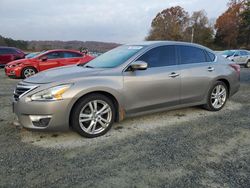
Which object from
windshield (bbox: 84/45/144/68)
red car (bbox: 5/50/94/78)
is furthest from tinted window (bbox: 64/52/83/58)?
windshield (bbox: 84/45/144/68)

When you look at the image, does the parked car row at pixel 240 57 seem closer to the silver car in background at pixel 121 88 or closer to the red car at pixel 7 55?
the silver car in background at pixel 121 88

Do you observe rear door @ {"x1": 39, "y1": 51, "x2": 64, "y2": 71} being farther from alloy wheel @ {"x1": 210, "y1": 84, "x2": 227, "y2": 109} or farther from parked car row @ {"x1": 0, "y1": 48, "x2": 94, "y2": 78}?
alloy wheel @ {"x1": 210, "y1": 84, "x2": 227, "y2": 109}

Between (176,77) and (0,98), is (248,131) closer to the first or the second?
(176,77)

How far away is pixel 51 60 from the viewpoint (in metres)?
10.6

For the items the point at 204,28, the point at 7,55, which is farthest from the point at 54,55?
the point at 204,28

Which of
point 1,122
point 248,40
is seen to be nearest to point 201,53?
point 1,122

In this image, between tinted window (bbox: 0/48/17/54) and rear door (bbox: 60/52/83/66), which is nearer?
rear door (bbox: 60/52/83/66)

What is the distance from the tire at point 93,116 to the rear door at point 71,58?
7.41 metres

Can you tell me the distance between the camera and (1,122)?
433 cm

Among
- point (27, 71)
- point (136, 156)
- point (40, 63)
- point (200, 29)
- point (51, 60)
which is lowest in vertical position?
point (136, 156)

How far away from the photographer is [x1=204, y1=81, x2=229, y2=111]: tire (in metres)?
5.05

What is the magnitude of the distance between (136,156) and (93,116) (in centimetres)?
98

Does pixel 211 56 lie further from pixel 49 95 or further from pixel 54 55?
pixel 54 55

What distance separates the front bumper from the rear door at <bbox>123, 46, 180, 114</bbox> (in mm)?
1047
